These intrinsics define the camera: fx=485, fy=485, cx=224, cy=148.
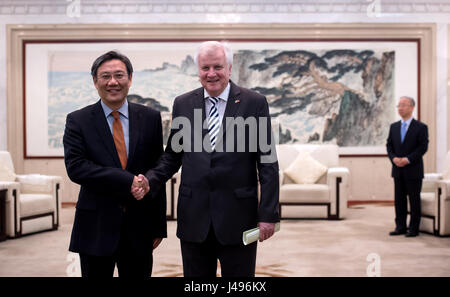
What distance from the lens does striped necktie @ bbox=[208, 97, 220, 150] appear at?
2021mm

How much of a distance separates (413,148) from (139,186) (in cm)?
436

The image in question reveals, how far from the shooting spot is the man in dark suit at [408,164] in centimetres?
544

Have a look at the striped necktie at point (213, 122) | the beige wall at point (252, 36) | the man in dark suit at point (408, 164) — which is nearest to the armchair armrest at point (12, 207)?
the beige wall at point (252, 36)

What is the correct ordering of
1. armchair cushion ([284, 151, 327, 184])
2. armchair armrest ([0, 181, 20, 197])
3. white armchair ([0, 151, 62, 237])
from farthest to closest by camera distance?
armchair cushion ([284, 151, 327, 184])
white armchair ([0, 151, 62, 237])
armchair armrest ([0, 181, 20, 197])

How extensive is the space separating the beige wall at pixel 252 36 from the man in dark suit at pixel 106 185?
6184 mm

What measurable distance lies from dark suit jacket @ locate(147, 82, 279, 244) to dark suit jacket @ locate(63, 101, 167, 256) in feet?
0.36

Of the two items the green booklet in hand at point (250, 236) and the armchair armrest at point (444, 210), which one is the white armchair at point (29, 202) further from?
the armchair armrest at point (444, 210)

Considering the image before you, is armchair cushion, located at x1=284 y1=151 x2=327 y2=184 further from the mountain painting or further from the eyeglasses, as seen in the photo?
the eyeglasses

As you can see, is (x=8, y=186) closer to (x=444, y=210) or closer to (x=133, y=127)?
(x=133, y=127)

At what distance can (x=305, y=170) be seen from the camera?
22.6ft

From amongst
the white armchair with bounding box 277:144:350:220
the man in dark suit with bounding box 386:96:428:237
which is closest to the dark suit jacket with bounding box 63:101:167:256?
the man in dark suit with bounding box 386:96:428:237

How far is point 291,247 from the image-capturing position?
4.88m

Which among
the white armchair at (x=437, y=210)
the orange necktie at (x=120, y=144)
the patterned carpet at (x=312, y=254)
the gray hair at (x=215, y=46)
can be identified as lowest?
the patterned carpet at (x=312, y=254)

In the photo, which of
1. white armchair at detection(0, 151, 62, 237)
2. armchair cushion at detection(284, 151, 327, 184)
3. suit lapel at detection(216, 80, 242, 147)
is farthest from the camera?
armchair cushion at detection(284, 151, 327, 184)
